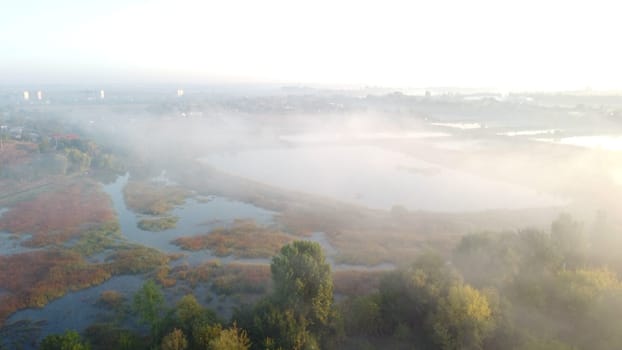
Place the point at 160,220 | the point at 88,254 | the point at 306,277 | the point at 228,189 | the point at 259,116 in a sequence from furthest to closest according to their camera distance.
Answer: the point at 259,116 → the point at 228,189 → the point at 160,220 → the point at 88,254 → the point at 306,277

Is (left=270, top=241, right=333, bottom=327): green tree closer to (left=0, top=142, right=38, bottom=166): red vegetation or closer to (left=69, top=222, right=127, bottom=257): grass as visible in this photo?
(left=69, top=222, right=127, bottom=257): grass

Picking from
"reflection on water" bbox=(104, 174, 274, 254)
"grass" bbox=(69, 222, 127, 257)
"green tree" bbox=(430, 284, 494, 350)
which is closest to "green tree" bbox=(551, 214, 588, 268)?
"green tree" bbox=(430, 284, 494, 350)

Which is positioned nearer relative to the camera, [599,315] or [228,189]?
[599,315]

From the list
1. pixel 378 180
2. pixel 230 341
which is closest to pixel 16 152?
pixel 378 180

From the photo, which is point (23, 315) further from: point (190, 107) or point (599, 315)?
point (190, 107)

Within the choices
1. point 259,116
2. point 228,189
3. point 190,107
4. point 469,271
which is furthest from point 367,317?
point 190,107
